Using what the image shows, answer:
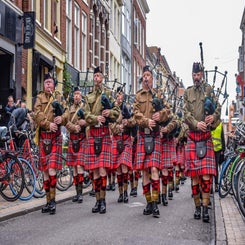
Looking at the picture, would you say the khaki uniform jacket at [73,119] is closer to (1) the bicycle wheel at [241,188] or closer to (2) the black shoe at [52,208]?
(2) the black shoe at [52,208]

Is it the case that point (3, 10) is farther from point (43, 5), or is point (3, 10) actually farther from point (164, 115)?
point (164, 115)

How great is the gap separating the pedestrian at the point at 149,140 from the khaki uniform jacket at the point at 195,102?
13.5 inches

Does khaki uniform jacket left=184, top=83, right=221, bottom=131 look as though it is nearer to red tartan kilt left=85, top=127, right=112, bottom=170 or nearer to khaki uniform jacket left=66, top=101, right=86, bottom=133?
red tartan kilt left=85, top=127, right=112, bottom=170

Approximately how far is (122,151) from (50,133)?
201cm

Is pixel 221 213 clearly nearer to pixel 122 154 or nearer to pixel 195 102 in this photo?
pixel 195 102

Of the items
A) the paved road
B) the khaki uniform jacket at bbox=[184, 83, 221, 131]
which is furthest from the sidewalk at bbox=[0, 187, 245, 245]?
the khaki uniform jacket at bbox=[184, 83, 221, 131]

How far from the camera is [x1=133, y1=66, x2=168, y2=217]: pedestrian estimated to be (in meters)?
7.60

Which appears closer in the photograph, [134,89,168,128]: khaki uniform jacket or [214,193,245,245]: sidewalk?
[214,193,245,245]: sidewalk

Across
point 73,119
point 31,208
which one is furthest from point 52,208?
point 73,119

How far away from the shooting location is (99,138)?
26.5ft

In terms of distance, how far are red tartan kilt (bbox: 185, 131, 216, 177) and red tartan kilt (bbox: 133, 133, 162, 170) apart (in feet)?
1.40

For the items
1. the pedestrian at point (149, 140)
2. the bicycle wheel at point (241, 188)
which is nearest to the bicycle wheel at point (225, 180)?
the pedestrian at point (149, 140)

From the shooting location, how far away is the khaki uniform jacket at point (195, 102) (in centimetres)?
743

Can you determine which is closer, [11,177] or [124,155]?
[11,177]
